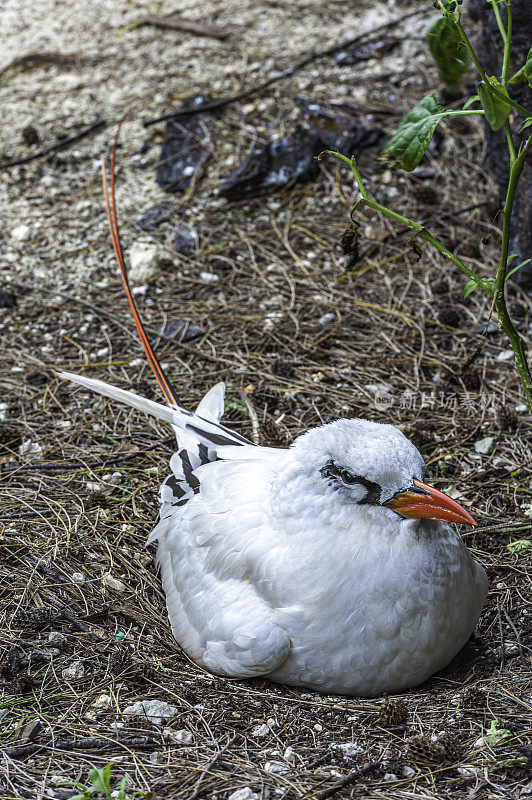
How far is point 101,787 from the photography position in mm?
2242

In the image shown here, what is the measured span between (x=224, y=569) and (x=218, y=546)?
10 cm

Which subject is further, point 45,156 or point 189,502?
point 45,156

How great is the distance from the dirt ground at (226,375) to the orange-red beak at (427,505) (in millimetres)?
645

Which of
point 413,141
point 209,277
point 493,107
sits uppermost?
point 493,107

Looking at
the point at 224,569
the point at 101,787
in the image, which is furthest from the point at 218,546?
the point at 101,787

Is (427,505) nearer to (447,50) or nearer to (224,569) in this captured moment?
(224,569)

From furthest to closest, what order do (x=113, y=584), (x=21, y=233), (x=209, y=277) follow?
(x=21, y=233) < (x=209, y=277) < (x=113, y=584)

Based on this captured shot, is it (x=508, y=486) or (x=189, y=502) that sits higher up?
(x=189, y=502)

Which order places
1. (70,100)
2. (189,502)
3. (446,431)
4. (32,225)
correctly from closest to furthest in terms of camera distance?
(189,502)
(446,431)
(32,225)
(70,100)

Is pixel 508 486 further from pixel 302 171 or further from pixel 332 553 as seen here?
pixel 302 171

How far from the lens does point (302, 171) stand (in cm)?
589

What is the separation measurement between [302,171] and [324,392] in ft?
7.51

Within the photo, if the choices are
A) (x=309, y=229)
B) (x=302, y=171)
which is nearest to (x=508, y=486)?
(x=309, y=229)

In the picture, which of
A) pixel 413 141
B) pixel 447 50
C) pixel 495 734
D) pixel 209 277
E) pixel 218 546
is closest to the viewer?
pixel 495 734
